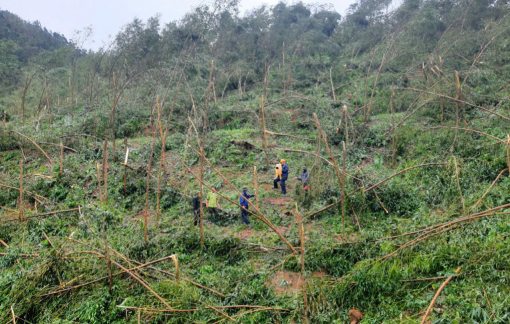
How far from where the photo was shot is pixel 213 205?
7.64 m

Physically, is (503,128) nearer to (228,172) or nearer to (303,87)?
(228,172)

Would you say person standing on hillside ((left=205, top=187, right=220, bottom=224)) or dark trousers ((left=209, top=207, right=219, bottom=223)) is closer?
person standing on hillside ((left=205, top=187, right=220, bottom=224))

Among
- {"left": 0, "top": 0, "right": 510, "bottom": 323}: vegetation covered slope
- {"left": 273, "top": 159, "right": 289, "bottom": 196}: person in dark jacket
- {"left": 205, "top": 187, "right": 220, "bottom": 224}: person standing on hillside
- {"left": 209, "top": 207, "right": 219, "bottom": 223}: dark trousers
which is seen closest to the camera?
{"left": 0, "top": 0, "right": 510, "bottom": 323}: vegetation covered slope

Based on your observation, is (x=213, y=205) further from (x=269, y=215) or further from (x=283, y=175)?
(x=283, y=175)

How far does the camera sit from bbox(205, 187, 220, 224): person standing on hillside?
761 cm

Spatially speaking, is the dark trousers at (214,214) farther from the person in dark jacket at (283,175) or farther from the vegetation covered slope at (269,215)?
the person in dark jacket at (283,175)

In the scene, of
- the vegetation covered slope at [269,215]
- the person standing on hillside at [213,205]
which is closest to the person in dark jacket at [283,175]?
the vegetation covered slope at [269,215]

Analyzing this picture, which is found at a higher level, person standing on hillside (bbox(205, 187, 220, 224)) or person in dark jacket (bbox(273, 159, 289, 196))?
person in dark jacket (bbox(273, 159, 289, 196))

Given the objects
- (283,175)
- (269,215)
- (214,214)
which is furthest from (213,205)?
(283,175)

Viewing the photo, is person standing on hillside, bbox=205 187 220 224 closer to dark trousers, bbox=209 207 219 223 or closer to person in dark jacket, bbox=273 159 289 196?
dark trousers, bbox=209 207 219 223

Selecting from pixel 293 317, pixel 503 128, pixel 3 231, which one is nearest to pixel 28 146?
pixel 3 231

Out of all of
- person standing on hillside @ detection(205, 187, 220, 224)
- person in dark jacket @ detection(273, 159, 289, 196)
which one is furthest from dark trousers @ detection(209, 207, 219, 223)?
person in dark jacket @ detection(273, 159, 289, 196)

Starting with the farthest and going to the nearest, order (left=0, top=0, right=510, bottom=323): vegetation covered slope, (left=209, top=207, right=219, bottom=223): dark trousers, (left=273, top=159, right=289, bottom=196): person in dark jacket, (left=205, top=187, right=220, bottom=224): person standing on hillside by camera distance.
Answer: (left=273, top=159, right=289, bottom=196): person in dark jacket
(left=209, top=207, right=219, bottom=223): dark trousers
(left=205, top=187, right=220, bottom=224): person standing on hillside
(left=0, top=0, right=510, bottom=323): vegetation covered slope

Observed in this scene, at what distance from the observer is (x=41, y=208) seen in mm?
8656
